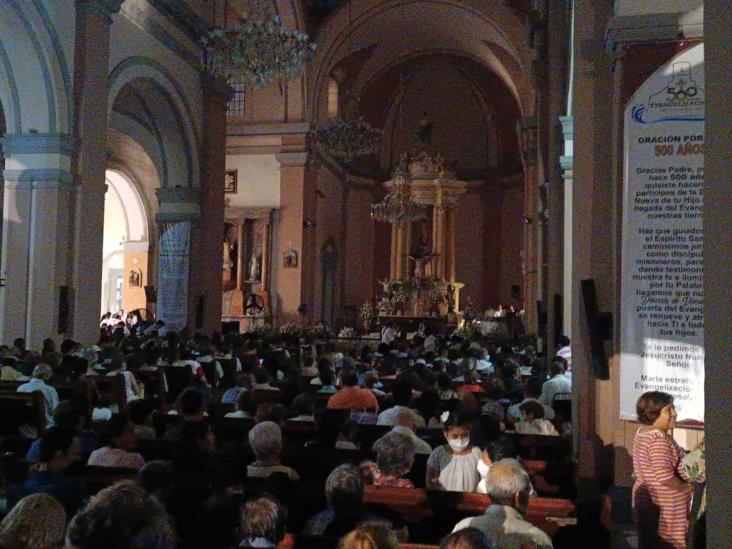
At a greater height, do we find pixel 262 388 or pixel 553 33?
pixel 553 33

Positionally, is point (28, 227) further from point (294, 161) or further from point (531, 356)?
point (294, 161)

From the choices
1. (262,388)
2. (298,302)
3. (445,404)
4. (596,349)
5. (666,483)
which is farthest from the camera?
(298,302)

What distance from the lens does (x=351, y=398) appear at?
652cm

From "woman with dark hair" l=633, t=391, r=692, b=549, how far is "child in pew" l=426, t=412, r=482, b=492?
89 centimetres

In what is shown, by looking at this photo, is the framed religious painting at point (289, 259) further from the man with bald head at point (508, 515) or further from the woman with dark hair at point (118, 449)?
the man with bald head at point (508, 515)

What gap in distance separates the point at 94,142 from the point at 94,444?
7552 mm

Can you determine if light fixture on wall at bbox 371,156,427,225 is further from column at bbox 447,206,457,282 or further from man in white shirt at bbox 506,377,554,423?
man in white shirt at bbox 506,377,554,423

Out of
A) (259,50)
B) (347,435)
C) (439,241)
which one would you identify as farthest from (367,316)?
(347,435)

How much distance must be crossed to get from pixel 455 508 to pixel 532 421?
2.33 meters

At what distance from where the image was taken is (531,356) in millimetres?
11641

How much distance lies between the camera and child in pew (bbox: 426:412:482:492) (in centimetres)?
430

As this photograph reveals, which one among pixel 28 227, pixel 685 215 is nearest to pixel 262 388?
pixel 685 215

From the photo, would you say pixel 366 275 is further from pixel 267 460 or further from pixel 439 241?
pixel 267 460

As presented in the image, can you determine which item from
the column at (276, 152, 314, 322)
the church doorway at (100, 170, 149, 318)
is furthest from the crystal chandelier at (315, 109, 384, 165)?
the church doorway at (100, 170, 149, 318)
